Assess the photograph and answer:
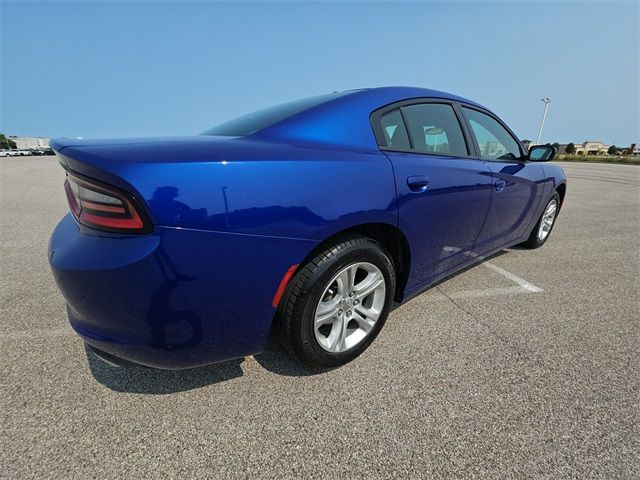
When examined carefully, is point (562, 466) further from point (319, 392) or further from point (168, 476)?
point (168, 476)

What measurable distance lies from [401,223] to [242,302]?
37.9 inches

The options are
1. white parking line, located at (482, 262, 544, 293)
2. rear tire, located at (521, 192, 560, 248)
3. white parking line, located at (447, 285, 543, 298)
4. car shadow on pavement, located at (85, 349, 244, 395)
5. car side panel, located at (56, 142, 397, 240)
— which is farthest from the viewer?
rear tire, located at (521, 192, 560, 248)

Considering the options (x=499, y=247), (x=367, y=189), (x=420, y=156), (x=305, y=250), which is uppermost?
(x=420, y=156)

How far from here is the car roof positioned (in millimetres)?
1548

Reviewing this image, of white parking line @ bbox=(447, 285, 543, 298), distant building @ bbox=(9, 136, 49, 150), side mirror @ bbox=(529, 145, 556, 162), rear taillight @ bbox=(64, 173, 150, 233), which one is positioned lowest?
white parking line @ bbox=(447, 285, 543, 298)

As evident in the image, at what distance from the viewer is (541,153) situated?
10.2 feet

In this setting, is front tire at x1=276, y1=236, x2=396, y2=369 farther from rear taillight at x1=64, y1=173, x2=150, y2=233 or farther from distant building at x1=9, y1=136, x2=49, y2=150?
distant building at x1=9, y1=136, x2=49, y2=150

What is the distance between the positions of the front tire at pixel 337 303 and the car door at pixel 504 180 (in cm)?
118

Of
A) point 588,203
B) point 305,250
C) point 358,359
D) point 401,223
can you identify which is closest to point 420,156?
point 401,223

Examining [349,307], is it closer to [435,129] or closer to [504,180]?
[435,129]

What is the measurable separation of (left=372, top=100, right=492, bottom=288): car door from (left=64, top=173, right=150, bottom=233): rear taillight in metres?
1.23

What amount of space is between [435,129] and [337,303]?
4.64ft

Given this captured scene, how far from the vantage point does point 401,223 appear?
69.8 inches

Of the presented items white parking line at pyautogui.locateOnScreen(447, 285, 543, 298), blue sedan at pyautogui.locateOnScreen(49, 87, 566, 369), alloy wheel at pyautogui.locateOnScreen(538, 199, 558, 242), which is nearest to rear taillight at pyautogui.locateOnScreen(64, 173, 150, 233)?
blue sedan at pyautogui.locateOnScreen(49, 87, 566, 369)
